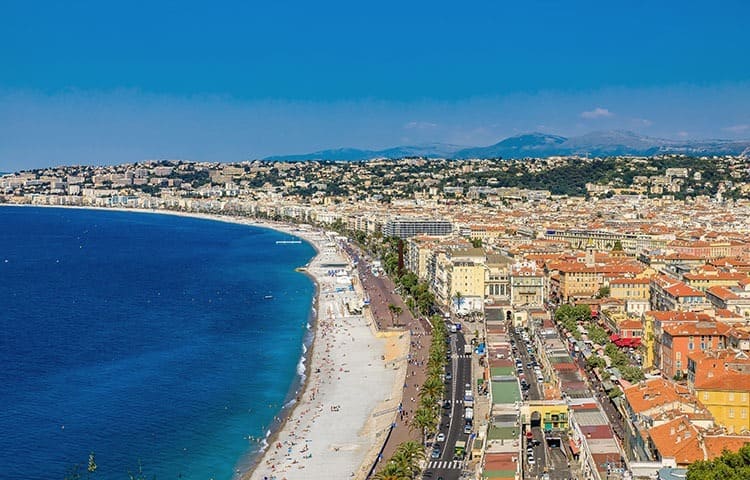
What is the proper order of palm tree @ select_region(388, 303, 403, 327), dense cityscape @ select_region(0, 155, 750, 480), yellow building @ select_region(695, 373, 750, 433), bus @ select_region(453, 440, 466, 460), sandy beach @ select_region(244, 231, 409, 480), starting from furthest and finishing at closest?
palm tree @ select_region(388, 303, 403, 327), sandy beach @ select_region(244, 231, 409, 480), bus @ select_region(453, 440, 466, 460), yellow building @ select_region(695, 373, 750, 433), dense cityscape @ select_region(0, 155, 750, 480)

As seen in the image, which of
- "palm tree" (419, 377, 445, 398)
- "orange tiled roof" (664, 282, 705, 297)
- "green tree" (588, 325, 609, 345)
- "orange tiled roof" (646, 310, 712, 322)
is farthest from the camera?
"orange tiled roof" (664, 282, 705, 297)

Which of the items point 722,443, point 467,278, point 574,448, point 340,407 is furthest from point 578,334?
point 722,443

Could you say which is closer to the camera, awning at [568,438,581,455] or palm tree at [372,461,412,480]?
palm tree at [372,461,412,480]

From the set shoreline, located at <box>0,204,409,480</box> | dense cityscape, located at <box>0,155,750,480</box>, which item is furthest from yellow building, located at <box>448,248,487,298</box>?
shoreline, located at <box>0,204,409,480</box>

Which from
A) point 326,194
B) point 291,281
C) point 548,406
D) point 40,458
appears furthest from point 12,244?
point 548,406

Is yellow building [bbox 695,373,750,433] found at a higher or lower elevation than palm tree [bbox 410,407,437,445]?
higher

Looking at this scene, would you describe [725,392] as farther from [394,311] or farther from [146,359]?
[394,311]

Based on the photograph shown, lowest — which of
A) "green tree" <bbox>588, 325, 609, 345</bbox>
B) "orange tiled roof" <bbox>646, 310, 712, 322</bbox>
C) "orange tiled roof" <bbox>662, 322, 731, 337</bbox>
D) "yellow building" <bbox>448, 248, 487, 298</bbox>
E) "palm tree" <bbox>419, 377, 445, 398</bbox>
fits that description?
"palm tree" <bbox>419, 377, 445, 398</bbox>

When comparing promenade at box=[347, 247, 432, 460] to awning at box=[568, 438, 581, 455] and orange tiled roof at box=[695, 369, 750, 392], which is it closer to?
awning at box=[568, 438, 581, 455]
